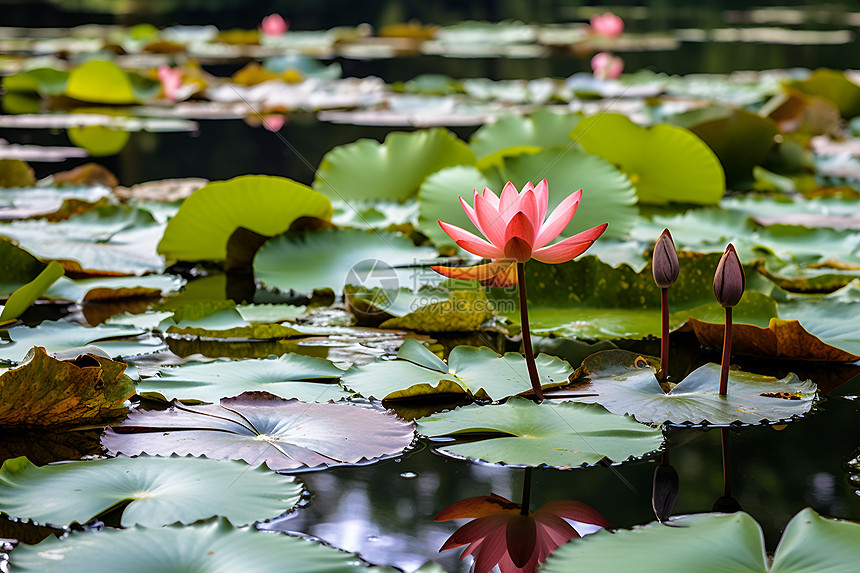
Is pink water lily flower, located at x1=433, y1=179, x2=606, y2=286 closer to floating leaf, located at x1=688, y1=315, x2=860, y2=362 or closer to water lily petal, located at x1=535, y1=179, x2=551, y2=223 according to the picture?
water lily petal, located at x1=535, y1=179, x2=551, y2=223

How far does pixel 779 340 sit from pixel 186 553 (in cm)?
89

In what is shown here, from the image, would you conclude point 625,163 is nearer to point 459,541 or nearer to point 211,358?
point 211,358

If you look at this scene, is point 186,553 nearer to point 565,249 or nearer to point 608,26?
point 565,249

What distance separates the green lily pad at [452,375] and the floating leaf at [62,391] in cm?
29

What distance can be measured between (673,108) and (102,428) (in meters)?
3.14

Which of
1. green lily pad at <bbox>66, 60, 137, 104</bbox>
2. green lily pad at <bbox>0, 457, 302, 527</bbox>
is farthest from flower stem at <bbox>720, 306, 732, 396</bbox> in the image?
green lily pad at <bbox>66, 60, 137, 104</bbox>

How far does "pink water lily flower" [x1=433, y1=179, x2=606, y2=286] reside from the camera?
93 centimetres

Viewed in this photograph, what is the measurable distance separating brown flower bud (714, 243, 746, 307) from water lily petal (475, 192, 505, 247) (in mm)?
258

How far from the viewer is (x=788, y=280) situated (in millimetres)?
1535

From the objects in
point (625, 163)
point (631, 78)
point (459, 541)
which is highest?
point (631, 78)

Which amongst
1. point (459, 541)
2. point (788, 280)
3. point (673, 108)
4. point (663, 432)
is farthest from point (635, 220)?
point (673, 108)

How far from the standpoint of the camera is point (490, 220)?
→ 0.96m

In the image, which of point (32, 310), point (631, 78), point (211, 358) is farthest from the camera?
point (631, 78)

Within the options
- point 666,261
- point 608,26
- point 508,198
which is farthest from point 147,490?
point 608,26
